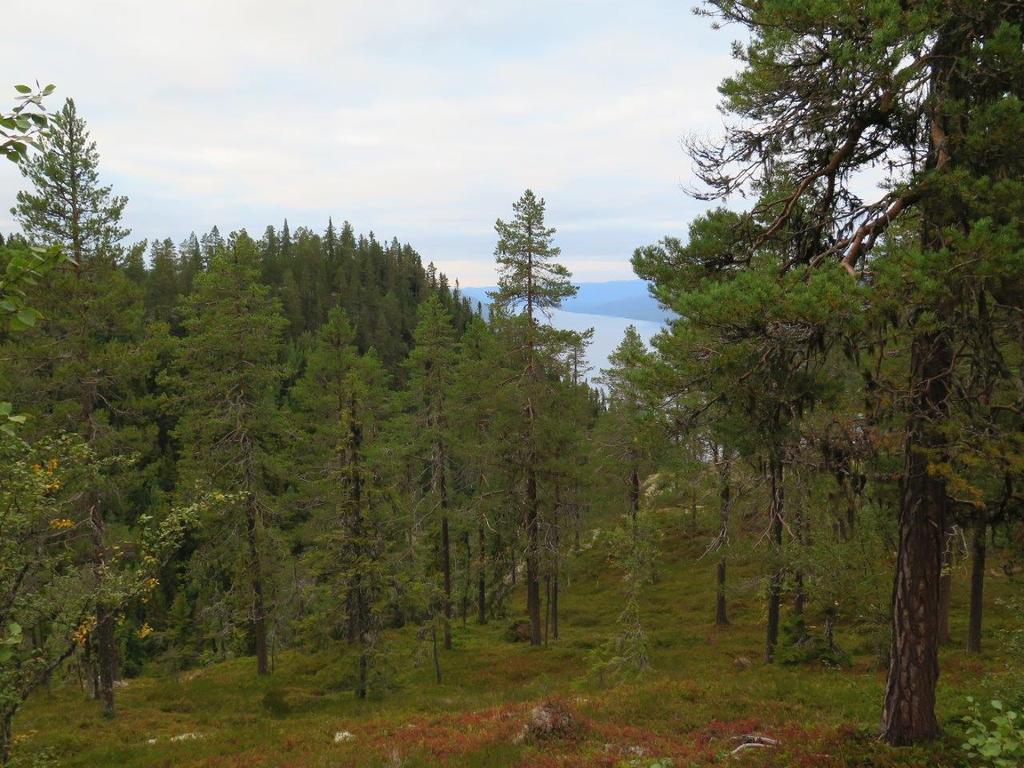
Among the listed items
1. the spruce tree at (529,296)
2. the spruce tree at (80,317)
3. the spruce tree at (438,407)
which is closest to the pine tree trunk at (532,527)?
the spruce tree at (529,296)

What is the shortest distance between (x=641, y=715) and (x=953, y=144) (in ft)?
38.2

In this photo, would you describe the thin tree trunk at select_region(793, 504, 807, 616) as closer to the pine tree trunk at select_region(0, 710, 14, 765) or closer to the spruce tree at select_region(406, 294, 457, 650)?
the spruce tree at select_region(406, 294, 457, 650)

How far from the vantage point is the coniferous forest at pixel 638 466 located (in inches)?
266

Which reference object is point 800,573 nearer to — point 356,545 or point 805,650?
point 805,650

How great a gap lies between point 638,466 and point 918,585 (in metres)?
21.3

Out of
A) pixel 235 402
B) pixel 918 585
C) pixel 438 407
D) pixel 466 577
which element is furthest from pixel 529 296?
pixel 466 577

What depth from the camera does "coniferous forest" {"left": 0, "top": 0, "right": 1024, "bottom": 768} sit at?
6.75 metres

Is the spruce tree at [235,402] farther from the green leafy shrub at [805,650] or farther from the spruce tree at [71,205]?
the green leafy shrub at [805,650]

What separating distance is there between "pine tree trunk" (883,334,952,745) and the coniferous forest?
4 cm

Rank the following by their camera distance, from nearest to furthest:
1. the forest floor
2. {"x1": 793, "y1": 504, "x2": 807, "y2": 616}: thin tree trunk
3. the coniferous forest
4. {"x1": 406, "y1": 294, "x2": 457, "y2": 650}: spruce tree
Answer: the coniferous forest → the forest floor → {"x1": 793, "y1": 504, "x2": 807, "y2": 616}: thin tree trunk → {"x1": 406, "y1": 294, "x2": 457, "y2": 650}: spruce tree

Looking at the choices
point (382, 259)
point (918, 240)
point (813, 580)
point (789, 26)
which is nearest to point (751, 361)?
point (918, 240)

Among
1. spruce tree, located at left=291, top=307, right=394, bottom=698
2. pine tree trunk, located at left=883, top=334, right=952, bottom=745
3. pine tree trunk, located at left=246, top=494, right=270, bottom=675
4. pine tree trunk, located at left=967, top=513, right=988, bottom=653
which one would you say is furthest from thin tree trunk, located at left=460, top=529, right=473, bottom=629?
pine tree trunk, located at left=883, top=334, right=952, bottom=745

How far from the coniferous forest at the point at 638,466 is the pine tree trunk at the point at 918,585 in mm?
43

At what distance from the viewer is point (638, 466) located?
1145 inches
